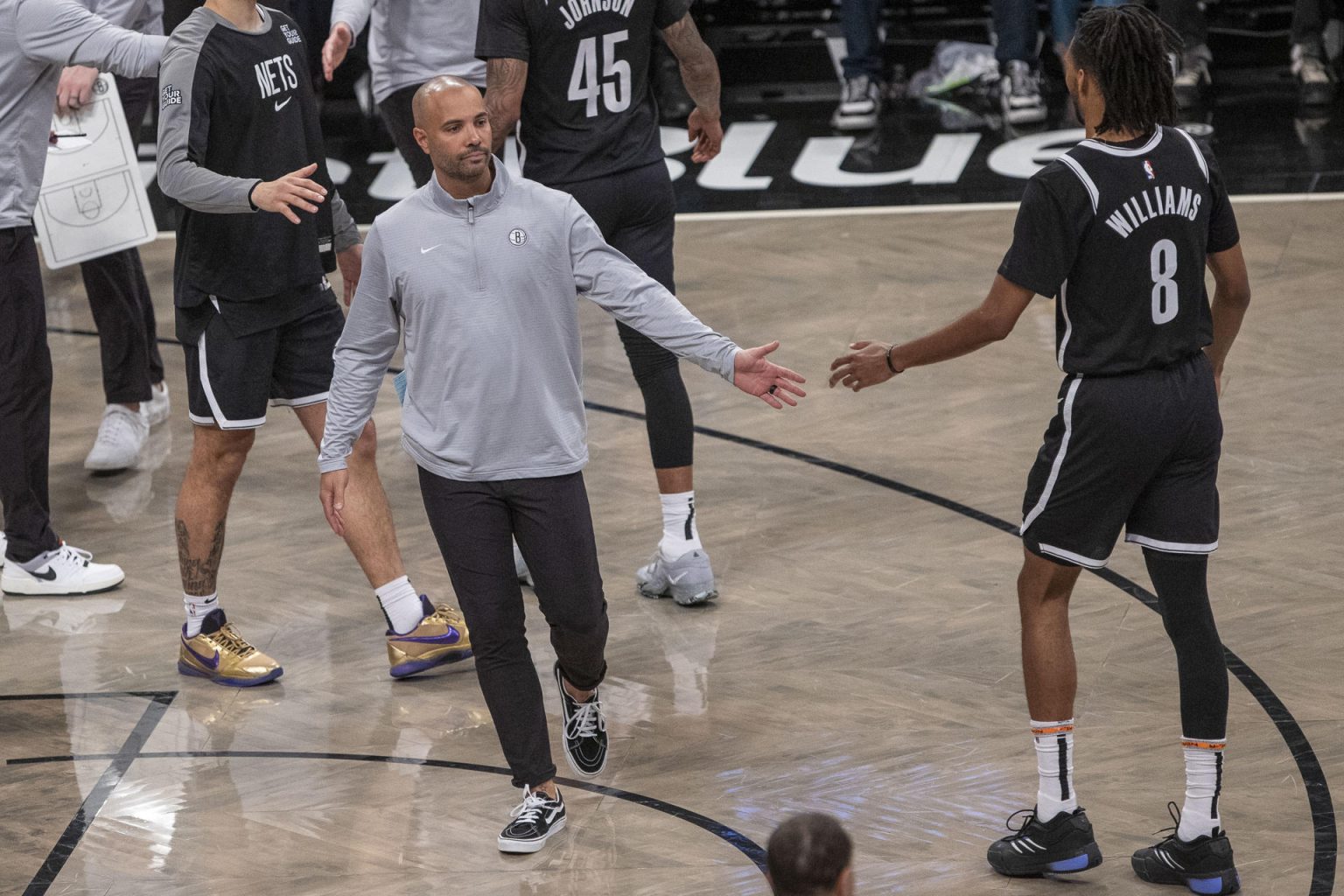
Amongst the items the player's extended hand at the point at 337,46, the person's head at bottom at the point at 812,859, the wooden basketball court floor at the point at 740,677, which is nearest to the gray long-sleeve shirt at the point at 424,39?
the player's extended hand at the point at 337,46

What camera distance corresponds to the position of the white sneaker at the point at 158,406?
628 cm

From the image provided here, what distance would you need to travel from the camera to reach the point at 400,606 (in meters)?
4.51

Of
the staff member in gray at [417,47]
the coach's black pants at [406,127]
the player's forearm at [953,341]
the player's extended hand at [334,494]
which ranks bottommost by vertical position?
the player's extended hand at [334,494]

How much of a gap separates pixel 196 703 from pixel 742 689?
1.34 meters

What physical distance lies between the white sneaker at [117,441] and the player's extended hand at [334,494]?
2.52m

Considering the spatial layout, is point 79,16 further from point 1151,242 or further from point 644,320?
point 1151,242

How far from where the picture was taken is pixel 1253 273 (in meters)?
6.90

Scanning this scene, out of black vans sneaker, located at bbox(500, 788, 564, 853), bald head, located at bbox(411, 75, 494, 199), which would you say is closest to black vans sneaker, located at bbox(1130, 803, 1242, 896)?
black vans sneaker, located at bbox(500, 788, 564, 853)

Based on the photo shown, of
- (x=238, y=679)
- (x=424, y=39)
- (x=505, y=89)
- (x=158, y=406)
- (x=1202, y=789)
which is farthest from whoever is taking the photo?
(x=158, y=406)

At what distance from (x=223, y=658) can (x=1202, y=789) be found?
241cm

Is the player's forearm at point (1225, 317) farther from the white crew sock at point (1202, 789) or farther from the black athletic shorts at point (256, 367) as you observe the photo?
the black athletic shorts at point (256, 367)

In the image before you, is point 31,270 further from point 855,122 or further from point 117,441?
point 855,122

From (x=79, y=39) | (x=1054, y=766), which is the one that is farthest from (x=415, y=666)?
(x=79, y=39)

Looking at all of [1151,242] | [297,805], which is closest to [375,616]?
[297,805]
